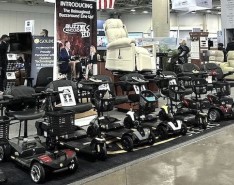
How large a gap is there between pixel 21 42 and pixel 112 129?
4324 mm

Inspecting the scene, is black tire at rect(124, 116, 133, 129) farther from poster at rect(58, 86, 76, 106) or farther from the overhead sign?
the overhead sign

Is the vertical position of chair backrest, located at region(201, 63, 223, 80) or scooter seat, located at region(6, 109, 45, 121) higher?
chair backrest, located at region(201, 63, 223, 80)

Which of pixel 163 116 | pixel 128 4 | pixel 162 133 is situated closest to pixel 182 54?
pixel 163 116

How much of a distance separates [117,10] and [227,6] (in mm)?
13139

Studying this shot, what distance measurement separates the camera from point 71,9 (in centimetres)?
626

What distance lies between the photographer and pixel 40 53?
7.96 metres

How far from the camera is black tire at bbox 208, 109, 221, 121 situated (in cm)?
603

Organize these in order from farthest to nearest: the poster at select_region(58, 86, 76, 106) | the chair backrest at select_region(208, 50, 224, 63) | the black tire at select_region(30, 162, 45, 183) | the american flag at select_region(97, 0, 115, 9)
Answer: the chair backrest at select_region(208, 50, 224, 63) < the american flag at select_region(97, 0, 115, 9) < the poster at select_region(58, 86, 76, 106) < the black tire at select_region(30, 162, 45, 183)

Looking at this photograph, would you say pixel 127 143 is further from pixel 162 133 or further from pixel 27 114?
pixel 27 114

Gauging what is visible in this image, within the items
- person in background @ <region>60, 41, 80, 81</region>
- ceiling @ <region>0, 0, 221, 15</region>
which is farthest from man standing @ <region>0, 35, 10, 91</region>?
ceiling @ <region>0, 0, 221, 15</region>

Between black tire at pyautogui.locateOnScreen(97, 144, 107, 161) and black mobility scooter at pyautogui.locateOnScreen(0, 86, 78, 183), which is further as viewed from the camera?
black tire at pyautogui.locateOnScreen(97, 144, 107, 161)

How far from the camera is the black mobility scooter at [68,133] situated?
12.3 ft

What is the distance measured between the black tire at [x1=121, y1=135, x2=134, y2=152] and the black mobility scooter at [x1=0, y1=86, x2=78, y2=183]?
0.93 meters

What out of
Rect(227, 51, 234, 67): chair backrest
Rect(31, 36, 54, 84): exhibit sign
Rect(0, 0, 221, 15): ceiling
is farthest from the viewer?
Rect(0, 0, 221, 15): ceiling
